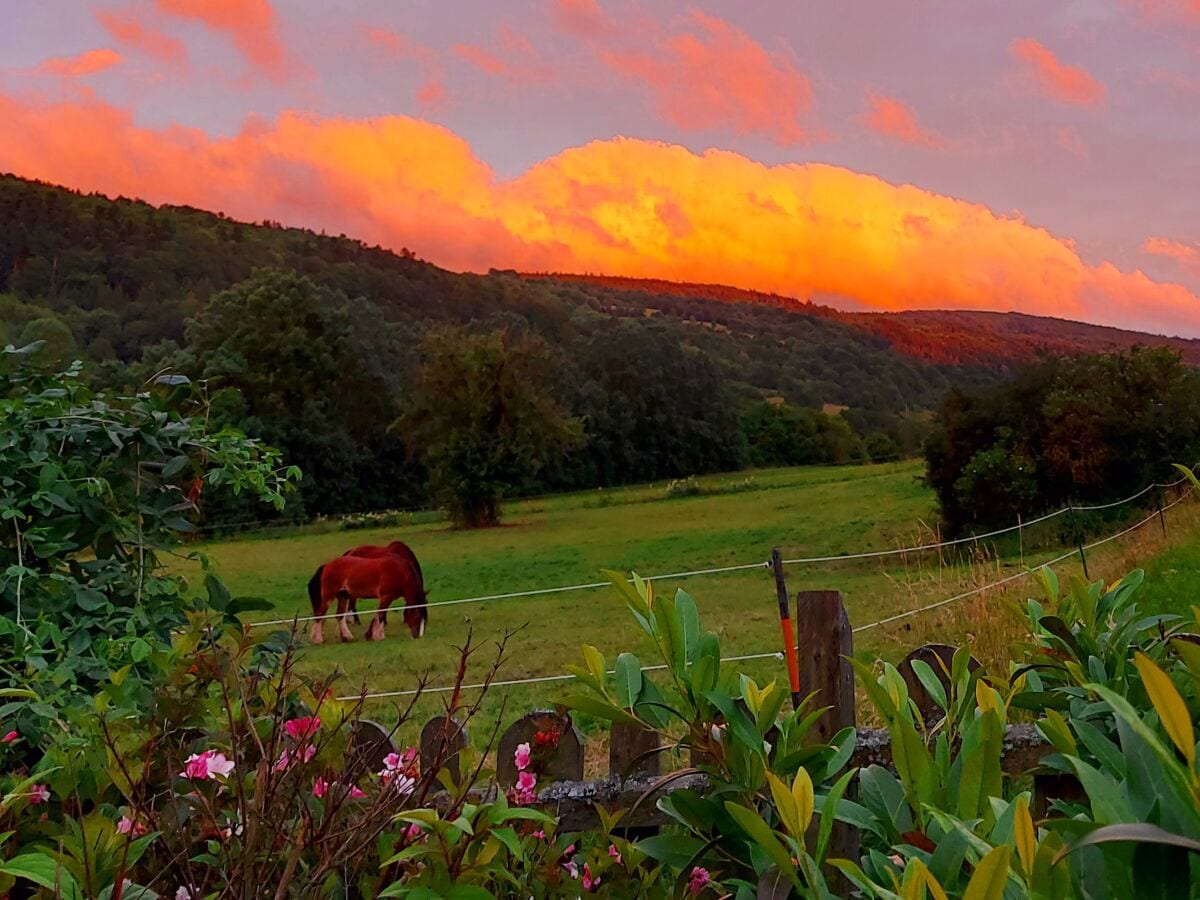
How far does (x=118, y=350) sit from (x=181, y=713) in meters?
55.9

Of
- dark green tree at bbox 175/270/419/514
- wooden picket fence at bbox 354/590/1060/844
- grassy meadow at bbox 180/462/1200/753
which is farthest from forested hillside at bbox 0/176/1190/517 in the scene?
wooden picket fence at bbox 354/590/1060/844

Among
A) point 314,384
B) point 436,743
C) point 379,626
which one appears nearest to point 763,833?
point 436,743

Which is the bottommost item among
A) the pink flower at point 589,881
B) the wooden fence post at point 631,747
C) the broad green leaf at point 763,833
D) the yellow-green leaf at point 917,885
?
the wooden fence post at point 631,747

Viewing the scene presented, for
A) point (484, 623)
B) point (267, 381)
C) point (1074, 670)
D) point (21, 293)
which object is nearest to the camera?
point (1074, 670)

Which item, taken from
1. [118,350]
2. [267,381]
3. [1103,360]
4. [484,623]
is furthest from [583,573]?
[118,350]

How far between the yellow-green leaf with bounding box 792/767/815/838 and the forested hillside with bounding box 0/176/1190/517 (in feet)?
98.1

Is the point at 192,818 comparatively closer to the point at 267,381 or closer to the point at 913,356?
the point at 267,381

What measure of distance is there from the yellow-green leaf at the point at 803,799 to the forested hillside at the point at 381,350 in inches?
1177

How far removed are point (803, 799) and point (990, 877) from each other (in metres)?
0.22

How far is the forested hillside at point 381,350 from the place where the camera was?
46.8 m

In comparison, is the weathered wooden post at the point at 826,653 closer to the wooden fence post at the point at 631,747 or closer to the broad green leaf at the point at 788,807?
the wooden fence post at the point at 631,747

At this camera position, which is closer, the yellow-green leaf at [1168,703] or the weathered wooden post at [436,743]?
the yellow-green leaf at [1168,703]

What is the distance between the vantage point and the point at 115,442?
2.15m

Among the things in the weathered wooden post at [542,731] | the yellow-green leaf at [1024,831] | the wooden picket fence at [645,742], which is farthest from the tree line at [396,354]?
the yellow-green leaf at [1024,831]
